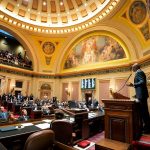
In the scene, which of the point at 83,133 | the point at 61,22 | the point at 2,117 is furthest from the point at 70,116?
the point at 61,22

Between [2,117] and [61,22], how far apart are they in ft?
55.6

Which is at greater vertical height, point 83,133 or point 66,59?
point 66,59

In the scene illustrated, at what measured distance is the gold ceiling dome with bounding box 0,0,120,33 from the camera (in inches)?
639

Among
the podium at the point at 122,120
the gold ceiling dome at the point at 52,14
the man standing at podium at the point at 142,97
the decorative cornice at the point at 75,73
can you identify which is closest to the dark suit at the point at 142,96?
the man standing at podium at the point at 142,97

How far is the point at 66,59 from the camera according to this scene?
786 inches

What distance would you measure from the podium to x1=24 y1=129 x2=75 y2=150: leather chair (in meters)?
1.22

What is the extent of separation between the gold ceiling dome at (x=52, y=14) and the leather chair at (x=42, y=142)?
1545cm

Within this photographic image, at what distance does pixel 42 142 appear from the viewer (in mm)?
1841

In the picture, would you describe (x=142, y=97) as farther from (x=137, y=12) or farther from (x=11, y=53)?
(x=11, y=53)

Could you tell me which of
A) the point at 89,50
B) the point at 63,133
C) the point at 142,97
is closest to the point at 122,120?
the point at 142,97

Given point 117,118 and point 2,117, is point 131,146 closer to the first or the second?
point 117,118

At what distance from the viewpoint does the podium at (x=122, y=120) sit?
256 centimetres

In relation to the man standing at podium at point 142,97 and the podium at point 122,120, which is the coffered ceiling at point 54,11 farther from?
the podium at point 122,120

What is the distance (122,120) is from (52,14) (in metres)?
19.1
